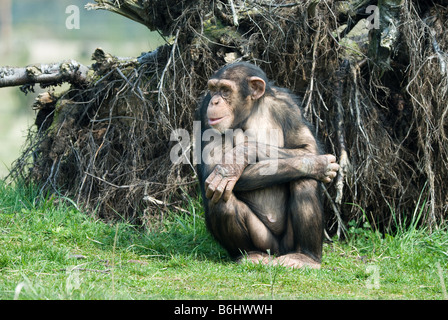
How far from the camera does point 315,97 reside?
6.67 m

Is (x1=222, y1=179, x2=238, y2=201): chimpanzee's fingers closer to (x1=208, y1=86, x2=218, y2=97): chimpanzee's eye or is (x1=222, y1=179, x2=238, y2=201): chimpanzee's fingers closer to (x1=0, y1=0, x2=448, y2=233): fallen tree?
(x1=208, y1=86, x2=218, y2=97): chimpanzee's eye

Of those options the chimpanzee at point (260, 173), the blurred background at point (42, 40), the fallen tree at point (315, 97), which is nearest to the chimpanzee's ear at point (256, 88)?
the chimpanzee at point (260, 173)

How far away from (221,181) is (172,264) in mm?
842

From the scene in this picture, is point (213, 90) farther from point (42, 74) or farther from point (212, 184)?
point (42, 74)

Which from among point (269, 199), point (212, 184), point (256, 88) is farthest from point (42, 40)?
point (212, 184)

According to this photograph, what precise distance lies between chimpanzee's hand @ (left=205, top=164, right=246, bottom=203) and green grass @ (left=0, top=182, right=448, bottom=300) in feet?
2.01

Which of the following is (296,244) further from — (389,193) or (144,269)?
(389,193)

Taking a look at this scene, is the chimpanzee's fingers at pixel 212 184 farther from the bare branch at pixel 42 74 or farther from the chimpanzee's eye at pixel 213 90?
the bare branch at pixel 42 74

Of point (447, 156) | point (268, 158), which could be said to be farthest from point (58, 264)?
point (447, 156)

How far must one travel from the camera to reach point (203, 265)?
496cm

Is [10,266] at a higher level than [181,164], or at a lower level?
lower

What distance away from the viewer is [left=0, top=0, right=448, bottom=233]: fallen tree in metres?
6.31

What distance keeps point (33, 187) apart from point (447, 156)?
191 inches

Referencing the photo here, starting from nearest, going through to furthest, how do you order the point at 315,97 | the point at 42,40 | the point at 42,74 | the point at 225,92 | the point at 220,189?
1. the point at 220,189
2. the point at 225,92
3. the point at 315,97
4. the point at 42,74
5. the point at 42,40
